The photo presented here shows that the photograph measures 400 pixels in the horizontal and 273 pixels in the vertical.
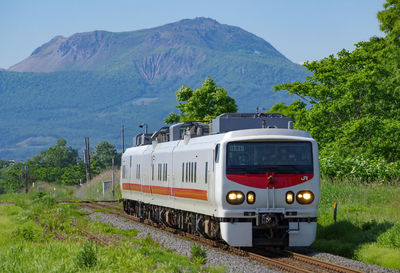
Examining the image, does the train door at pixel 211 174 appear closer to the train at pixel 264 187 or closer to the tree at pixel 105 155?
the train at pixel 264 187

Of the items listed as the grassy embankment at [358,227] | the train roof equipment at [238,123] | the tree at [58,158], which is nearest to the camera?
the grassy embankment at [358,227]

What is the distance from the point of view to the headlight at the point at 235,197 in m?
16.5

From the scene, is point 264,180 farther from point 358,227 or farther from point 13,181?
point 13,181

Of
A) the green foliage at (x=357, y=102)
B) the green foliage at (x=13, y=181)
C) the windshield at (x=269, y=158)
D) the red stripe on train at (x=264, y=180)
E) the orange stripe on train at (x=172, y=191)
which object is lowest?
the green foliage at (x=13, y=181)

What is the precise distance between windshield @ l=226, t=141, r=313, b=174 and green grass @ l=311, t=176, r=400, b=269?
2.43m

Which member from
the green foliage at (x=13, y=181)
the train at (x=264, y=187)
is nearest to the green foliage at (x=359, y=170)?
the train at (x=264, y=187)

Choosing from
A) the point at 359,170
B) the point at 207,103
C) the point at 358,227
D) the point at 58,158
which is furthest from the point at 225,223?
the point at 58,158

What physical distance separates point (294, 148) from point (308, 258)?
9.40 feet

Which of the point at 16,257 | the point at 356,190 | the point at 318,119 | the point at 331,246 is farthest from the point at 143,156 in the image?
the point at 318,119

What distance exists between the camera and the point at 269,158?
16672mm

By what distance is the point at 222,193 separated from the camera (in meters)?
16.5

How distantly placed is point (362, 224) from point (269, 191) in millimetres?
3841

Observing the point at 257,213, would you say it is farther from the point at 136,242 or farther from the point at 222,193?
the point at 136,242

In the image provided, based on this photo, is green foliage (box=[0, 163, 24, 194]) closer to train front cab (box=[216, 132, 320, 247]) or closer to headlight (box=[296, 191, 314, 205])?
train front cab (box=[216, 132, 320, 247])
